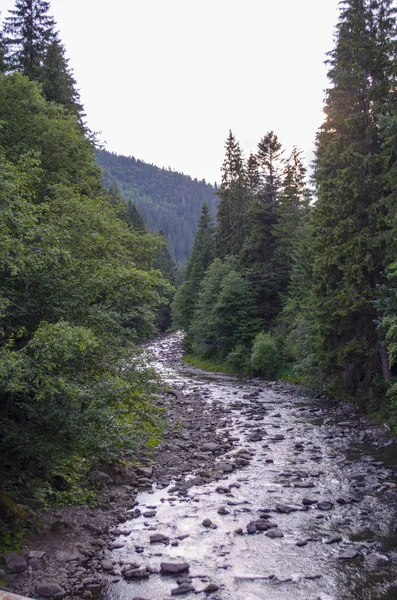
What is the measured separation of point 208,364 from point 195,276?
20.3 m

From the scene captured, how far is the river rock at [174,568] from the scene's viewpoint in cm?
896

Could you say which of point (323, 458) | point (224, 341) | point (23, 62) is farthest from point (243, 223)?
point (323, 458)

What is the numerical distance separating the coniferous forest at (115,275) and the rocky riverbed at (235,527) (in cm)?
152

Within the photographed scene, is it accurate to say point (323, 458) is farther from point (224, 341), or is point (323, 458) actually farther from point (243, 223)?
point (243, 223)

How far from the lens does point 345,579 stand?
8.59 meters

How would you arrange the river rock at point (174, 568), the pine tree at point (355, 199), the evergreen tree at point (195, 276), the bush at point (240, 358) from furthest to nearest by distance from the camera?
the evergreen tree at point (195, 276)
the bush at point (240, 358)
the pine tree at point (355, 199)
the river rock at point (174, 568)

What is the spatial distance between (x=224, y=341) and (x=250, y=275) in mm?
6752

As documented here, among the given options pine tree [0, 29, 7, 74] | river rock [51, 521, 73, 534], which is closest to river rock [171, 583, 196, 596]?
river rock [51, 521, 73, 534]

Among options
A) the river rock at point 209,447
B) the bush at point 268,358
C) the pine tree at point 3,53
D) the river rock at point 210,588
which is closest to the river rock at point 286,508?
the river rock at point 210,588

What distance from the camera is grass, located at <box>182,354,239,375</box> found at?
41881 mm

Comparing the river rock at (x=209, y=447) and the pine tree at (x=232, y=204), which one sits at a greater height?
the pine tree at (x=232, y=204)

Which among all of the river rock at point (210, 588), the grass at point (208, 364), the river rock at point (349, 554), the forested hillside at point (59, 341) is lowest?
the grass at point (208, 364)

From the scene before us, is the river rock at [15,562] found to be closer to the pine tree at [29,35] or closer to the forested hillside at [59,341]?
the forested hillside at [59,341]

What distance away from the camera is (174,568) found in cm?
900
